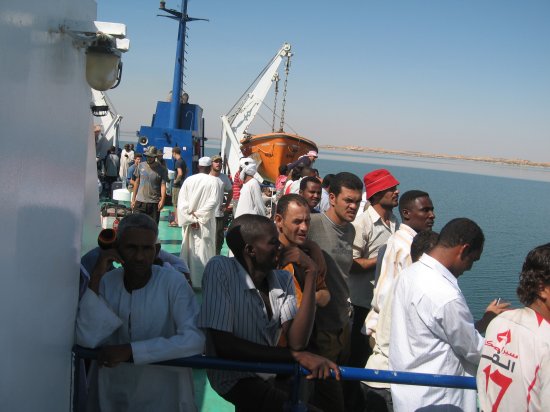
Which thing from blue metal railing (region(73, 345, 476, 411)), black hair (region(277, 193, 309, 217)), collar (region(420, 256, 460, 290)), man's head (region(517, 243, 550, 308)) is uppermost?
black hair (region(277, 193, 309, 217))

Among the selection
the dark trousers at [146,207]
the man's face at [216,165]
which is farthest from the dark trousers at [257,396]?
the dark trousers at [146,207]

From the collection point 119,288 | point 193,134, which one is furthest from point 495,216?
point 119,288

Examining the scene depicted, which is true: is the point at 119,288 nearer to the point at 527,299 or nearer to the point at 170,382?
the point at 170,382

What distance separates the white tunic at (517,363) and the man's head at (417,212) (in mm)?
1843

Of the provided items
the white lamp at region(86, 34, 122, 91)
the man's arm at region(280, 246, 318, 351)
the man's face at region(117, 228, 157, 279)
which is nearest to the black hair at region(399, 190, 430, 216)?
the man's arm at region(280, 246, 318, 351)

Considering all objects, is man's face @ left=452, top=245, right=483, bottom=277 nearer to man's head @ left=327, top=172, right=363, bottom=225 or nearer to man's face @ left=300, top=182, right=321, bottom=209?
man's head @ left=327, top=172, right=363, bottom=225

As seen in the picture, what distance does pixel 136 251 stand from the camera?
2.79m

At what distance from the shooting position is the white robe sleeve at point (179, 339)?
2594 millimetres

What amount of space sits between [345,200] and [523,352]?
7.22 ft

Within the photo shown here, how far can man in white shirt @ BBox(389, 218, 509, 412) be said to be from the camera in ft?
8.92

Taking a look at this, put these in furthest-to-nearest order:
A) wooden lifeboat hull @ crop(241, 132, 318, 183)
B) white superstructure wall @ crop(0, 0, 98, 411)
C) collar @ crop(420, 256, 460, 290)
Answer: wooden lifeboat hull @ crop(241, 132, 318, 183) → collar @ crop(420, 256, 460, 290) → white superstructure wall @ crop(0, 0, 98, 411)

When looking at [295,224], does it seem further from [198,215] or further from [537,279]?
[198,215]

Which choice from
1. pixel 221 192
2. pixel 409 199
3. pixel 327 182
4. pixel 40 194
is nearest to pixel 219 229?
pixel 221 192

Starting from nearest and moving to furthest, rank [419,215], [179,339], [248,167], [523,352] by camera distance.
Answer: [523,352] → [179,339] → [419,215] → [248,167]
